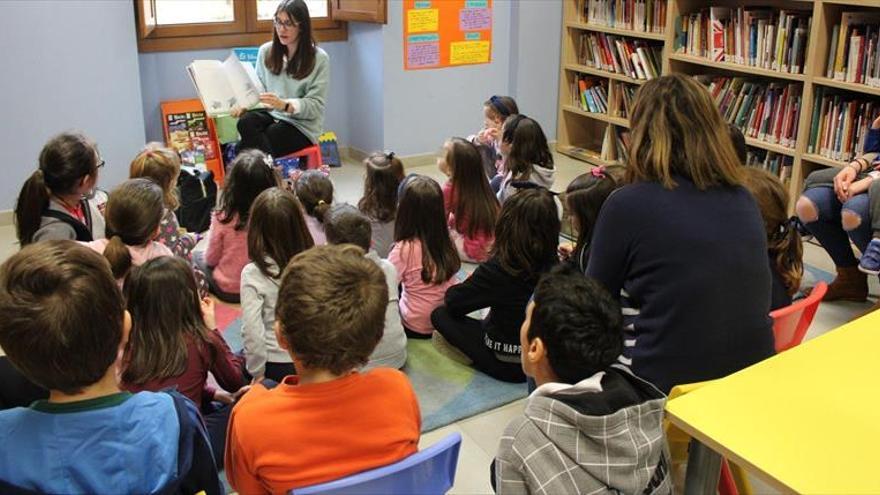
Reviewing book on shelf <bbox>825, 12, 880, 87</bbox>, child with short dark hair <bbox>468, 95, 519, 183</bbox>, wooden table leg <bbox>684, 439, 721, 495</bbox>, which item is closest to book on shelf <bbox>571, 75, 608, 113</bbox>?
child with short dark hair <bbox>468, 95, 519, 183</bbox>

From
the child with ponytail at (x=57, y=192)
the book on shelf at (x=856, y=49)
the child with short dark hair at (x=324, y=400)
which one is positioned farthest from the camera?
the book on shelf at (x=856, y=49)

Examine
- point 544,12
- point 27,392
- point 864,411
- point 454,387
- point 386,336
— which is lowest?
point 454,387

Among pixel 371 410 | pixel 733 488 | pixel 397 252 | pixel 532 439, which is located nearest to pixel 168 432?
pixel 371 410

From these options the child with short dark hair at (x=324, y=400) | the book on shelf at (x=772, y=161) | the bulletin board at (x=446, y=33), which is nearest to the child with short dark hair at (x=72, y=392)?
the child with short dark hair at (x=324, y=400)

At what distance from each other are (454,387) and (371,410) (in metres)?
1.39

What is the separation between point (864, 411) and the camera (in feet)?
5.01

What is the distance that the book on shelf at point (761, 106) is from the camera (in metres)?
4.46

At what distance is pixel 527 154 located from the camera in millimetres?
3840

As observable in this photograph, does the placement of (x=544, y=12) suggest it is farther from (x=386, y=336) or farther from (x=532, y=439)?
(x=532, y=439)

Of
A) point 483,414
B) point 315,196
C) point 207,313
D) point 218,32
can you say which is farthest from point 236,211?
point 218,32

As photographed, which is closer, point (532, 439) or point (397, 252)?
point (532, 439)

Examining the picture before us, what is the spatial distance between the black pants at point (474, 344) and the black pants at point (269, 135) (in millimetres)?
1989

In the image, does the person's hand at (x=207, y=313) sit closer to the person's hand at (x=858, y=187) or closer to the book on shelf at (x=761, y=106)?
the person's hand at (x=858, y=187)

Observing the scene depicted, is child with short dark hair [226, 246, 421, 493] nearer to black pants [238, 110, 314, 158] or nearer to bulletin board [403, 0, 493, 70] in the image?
black pants [238, 110, 314, 158]
